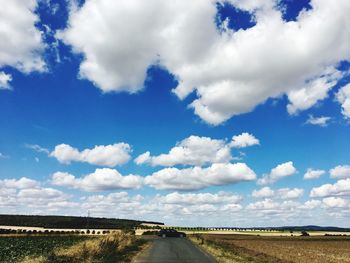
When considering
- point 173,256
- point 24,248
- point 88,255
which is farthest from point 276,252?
point 24,248

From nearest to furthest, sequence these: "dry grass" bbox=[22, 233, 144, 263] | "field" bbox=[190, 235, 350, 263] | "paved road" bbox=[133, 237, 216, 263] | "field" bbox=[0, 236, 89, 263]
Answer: "dry grass" bbox=[22, 233, 144, 263] → "paved road" bbox=[133, 237, 216, 263] → "field" bbox=[0, 236, 89, 263] → "field" bbox=[190, 235, 350, 263]

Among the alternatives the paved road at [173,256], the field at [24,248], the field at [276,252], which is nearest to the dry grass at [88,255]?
the paved road at [173,256]

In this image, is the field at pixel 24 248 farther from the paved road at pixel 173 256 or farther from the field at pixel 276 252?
the field at pixel 276 252

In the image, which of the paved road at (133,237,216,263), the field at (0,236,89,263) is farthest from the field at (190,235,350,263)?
the field at (0,236,89,263)

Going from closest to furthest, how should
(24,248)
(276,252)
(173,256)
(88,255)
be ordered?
1. (88,255)
2. (173,256)
3. (276,252)
4. (24,248)

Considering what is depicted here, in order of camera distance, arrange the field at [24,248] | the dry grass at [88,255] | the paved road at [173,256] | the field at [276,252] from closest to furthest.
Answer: the dry grass at [88,255]
the paved road at [173,256]
the field at [24,248]
the field at [276,252]

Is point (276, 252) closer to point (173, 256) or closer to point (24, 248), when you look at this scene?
point (173, 256)

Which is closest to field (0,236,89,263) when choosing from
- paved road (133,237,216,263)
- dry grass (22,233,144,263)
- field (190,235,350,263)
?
dry grass (22,233,144,263)

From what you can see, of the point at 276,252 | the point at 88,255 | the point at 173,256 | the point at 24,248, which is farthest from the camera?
the point at 24,248

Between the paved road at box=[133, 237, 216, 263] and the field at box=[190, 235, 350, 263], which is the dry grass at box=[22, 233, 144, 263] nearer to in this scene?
the paved road at box=[133, 237, 216, 263]

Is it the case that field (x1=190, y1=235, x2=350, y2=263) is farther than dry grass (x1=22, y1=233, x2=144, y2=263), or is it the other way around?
field (x1=190, y1=235, x2=350, y2=263)

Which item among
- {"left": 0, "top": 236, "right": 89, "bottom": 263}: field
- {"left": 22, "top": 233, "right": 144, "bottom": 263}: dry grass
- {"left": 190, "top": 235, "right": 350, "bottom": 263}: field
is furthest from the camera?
{"left": 190, "top": 235, "right": 350, "bottom": 263}: field

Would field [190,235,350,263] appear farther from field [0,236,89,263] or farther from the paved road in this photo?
field [0,236,89,263]

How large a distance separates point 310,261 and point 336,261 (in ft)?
8.70
